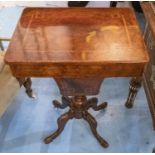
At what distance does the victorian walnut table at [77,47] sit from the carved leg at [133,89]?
15.3 inches

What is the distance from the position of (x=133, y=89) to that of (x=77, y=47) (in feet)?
2.32

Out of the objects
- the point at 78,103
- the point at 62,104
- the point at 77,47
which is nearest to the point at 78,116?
the point at 78,103

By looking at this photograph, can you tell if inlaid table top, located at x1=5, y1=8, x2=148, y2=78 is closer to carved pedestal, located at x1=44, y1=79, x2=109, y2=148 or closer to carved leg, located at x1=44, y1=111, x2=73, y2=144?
carved pedestal, located at x1=44, y1=79, x2=109, y2=148

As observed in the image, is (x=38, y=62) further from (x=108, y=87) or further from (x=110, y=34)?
(x=108, y=87)

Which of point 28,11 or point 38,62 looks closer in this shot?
point 38,62

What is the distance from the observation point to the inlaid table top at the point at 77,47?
3.03 feet

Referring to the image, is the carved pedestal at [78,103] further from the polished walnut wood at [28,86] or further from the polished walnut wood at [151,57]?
the polished walnut wood at [151,57]

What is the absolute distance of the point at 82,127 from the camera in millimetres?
1547

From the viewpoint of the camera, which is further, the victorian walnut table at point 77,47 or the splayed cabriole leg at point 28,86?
the splayed cabriole leg at point 28,86

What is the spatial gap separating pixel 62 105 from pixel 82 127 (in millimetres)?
216

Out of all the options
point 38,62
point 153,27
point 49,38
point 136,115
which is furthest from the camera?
point 136,115

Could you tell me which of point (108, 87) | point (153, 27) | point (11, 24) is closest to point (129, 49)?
point (153, 27)

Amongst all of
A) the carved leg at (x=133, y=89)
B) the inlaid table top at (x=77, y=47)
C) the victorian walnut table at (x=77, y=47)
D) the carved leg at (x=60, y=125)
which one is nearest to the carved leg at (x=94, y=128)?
the carved leg at (x=60, y=125)

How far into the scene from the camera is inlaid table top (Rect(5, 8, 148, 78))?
3.03 feet
